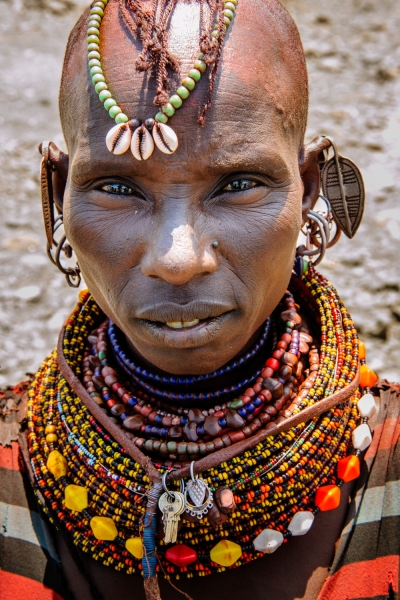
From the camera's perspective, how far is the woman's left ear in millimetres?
2223

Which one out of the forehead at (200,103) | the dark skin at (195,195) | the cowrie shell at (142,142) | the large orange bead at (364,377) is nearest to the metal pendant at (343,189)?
the dark skin at (195,195)

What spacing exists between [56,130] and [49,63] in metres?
0.97

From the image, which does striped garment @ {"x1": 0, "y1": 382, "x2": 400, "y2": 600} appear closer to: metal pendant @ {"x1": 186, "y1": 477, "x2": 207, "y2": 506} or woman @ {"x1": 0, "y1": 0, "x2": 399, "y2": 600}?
woman @ {"x1": 0, "y1": 0, "x2": 399, "y2": 600}

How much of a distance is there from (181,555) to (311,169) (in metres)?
1.32

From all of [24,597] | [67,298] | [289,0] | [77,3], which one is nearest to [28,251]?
[67,298]

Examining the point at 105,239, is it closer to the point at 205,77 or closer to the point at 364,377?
the point at 205,77

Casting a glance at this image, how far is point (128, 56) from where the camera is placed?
185cm

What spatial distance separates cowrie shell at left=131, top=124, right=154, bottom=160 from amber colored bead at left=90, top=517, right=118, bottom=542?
1169mm

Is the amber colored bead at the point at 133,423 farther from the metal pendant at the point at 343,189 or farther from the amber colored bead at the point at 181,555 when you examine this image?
the metal pendant at the point at 343,189

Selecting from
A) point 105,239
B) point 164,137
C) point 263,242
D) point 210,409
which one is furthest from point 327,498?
point 164,137

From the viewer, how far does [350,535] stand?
2.20m

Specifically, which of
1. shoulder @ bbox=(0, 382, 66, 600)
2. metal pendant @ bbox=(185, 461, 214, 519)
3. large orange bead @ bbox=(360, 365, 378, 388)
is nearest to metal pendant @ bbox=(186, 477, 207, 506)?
metal pendant @ bbox=(185, 461, 214, 519)

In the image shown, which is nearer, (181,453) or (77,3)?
(181,453)

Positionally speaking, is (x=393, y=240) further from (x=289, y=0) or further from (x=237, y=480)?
(x=289, y=0)
